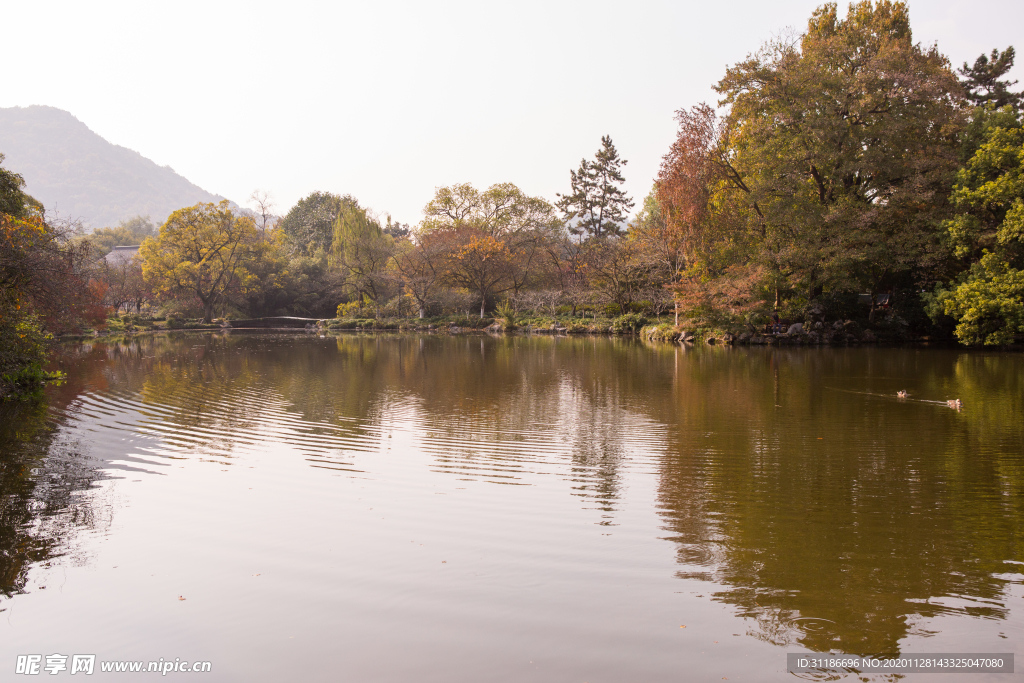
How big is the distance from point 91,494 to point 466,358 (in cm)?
1753

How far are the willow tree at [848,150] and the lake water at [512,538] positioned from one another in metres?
17.5

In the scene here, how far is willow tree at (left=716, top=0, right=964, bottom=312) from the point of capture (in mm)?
26094

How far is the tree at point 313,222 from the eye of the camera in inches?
2731

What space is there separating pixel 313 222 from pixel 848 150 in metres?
59.0

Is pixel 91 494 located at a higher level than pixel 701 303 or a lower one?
lower

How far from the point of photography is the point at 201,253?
163 ft

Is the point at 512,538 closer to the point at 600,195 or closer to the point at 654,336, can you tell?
the point at 654,336

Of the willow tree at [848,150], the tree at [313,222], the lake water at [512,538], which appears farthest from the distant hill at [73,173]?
the lake water at [512,538]

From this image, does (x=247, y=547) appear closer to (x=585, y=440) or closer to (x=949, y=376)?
(x=585, y=440)

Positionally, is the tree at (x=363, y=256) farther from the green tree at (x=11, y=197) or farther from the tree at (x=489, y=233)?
the green tree at (x=11, y=197)

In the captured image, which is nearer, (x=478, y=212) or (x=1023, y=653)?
(x=1023, y=653)

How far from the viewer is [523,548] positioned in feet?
15.8

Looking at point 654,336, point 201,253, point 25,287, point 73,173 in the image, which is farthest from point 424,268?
point 73,173

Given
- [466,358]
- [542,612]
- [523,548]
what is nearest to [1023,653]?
[542,612]
